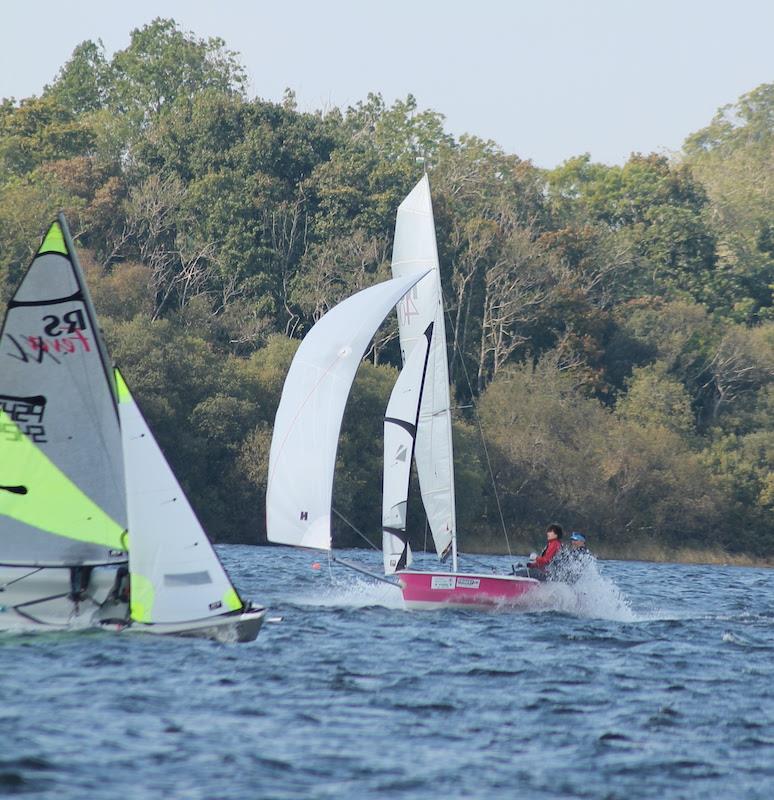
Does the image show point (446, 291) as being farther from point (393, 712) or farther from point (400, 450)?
point (393, 712)

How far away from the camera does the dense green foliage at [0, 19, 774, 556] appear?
144ft

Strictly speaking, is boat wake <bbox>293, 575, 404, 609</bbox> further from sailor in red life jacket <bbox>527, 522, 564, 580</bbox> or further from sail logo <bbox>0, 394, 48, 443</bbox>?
sail logo <bbox>0, 394, 48, 443</bbox>

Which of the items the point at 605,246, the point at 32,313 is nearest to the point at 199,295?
the point at 605,246

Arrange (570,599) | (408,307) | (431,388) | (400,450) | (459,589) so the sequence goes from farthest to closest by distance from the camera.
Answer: (408,307), (431,388), (570,599), (400,450), (459,589)

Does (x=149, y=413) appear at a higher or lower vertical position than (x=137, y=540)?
higher

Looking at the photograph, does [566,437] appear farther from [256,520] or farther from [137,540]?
[137,540]

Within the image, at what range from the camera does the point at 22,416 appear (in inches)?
547

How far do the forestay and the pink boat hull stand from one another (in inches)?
226

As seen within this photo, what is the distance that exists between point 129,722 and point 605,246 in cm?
5087

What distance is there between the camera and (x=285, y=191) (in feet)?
181

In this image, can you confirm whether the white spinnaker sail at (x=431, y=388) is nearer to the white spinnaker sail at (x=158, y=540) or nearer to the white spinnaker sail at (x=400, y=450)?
the white spinnaker sail at (x=400, y=450)

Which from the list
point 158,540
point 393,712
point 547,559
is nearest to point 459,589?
point 547,559

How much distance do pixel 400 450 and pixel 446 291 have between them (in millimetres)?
35391

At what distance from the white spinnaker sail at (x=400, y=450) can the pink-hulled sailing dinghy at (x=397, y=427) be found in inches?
0.5
